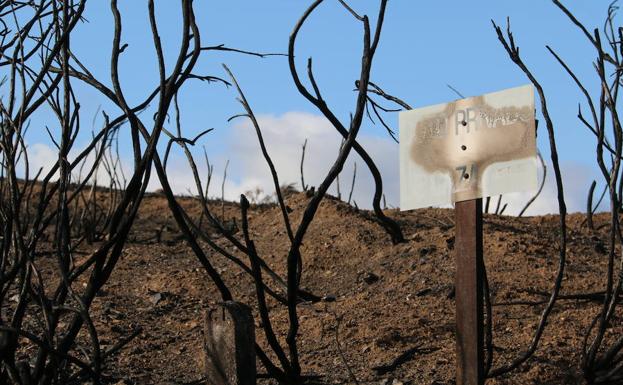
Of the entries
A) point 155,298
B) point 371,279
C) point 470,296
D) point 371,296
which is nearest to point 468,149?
point 470,296

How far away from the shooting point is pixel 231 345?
3293mm

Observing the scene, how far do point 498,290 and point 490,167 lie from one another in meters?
1.66

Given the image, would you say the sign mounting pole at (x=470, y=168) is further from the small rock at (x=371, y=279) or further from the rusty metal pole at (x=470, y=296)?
the small rock at (x=371, y=279)

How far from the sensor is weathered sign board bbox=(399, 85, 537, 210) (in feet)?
11.0

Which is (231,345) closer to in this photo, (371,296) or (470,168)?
(470,168)

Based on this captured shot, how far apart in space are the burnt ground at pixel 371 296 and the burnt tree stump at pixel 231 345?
72 centimetres

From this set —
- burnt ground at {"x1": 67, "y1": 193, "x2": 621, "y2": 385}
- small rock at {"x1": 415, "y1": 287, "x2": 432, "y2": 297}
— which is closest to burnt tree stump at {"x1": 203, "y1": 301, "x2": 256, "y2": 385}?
burnt ground at {"x1": 67, "y1": 193, "x2": 621, "y2": 385}

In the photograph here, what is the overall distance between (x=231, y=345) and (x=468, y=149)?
105cm

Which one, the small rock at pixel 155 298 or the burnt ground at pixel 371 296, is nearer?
the burnt ground at pixel 371 296

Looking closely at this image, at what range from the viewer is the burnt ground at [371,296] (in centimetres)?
425

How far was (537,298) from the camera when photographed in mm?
4801

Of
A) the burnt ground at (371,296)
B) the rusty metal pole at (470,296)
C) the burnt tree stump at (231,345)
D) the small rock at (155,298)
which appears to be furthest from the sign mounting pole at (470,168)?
the small rock at (155,298)

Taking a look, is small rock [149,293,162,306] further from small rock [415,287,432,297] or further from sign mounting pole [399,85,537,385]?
sign mounting pole [399,85,537,385]

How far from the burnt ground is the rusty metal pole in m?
0.54
